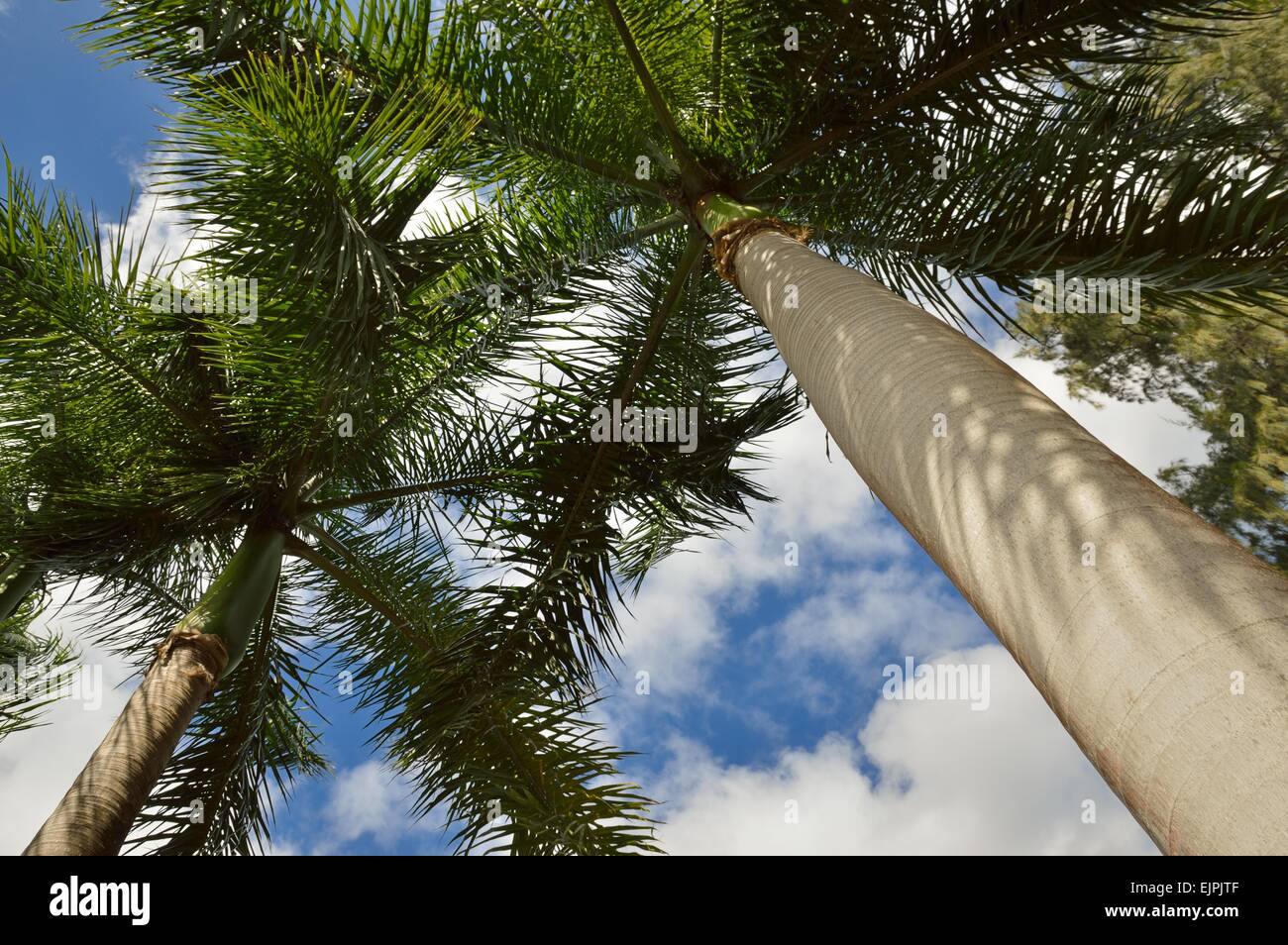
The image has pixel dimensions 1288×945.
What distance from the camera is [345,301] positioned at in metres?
3.32

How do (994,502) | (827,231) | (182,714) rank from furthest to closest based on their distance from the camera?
(827,231)
(182,714)
(994,502)

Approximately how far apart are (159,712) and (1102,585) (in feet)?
13.2

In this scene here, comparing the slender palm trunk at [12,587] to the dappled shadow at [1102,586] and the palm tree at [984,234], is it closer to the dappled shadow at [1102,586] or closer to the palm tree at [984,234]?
the palm tree at [984,234]

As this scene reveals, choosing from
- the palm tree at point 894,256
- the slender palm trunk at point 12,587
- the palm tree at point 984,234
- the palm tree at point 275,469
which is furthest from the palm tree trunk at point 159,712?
the palm tree at point 984,234

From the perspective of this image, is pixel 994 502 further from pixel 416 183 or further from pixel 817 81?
pixel 817 81

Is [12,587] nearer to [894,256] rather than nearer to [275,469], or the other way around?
[275,469]

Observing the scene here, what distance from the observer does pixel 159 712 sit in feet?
12.1

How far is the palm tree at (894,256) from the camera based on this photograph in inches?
43.4
